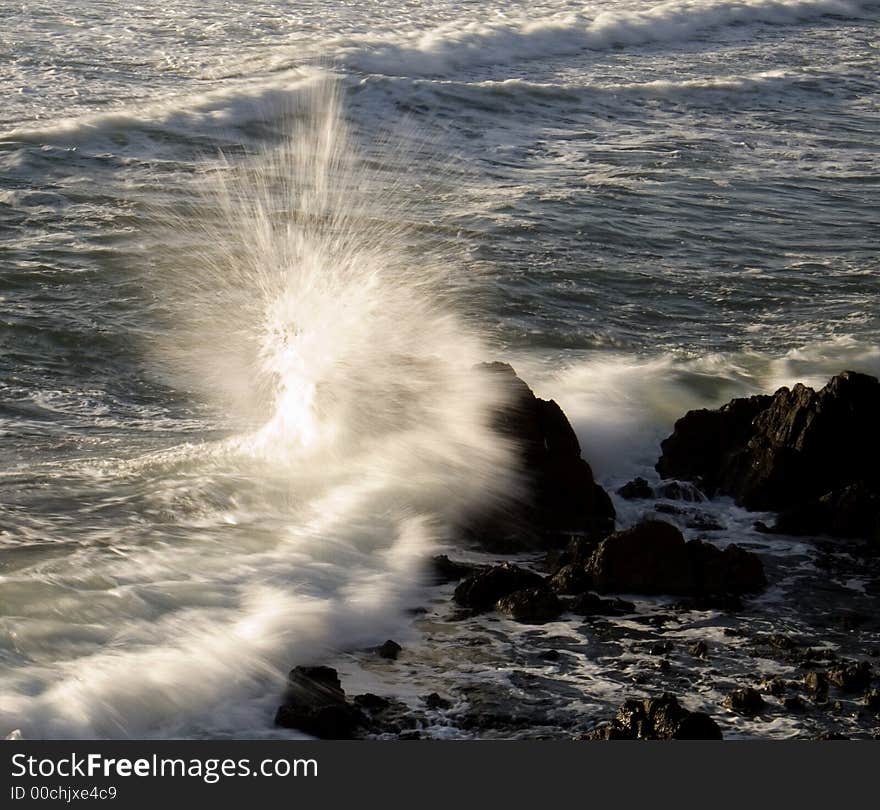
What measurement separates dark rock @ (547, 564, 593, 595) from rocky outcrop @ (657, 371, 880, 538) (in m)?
1.39

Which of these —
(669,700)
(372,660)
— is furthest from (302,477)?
Answer: (669,700)

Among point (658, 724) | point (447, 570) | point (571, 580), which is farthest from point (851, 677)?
point (447, 570)

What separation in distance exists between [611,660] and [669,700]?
2.97 feet

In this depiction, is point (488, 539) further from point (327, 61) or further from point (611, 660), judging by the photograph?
point (327, 61)

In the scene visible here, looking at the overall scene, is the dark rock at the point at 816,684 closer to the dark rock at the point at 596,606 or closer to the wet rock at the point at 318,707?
the dark rock at the point at 596,606

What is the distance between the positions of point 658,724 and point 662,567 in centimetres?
175

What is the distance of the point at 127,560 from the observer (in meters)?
7.07

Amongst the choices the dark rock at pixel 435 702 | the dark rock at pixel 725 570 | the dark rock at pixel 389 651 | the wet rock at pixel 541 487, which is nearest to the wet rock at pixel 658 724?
the dark rock at pixel 435 702

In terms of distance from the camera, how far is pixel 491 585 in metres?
6.85

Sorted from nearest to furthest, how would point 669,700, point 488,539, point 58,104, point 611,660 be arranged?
point 669,700
point 611,660
point 488,539
point 58,104

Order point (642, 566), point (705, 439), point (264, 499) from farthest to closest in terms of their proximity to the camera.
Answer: point (705, 439)
point (264, 499)
point (642, 566)

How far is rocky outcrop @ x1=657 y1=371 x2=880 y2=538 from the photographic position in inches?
306

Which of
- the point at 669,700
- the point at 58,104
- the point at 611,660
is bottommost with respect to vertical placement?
the point at 669,700

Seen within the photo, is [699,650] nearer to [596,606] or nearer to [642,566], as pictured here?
[596,606]
